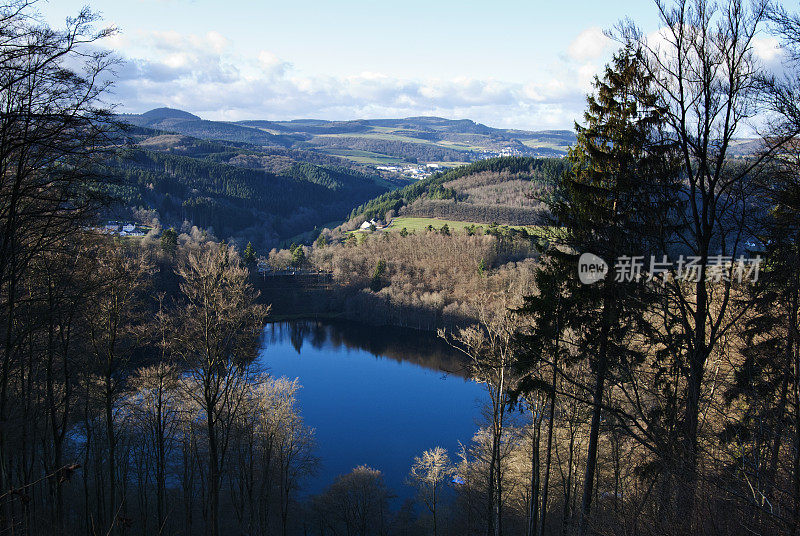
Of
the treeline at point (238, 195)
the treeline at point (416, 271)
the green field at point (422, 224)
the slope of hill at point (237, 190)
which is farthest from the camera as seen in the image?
the slope of hill at point (237, 190)

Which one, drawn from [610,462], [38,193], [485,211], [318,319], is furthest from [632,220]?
[485,211]

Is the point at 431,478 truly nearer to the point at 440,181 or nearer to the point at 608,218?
the point at 608,218

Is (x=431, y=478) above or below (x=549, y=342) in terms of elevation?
below

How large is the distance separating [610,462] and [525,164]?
3523 inches

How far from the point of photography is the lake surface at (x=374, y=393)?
24.3 meters

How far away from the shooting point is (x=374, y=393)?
32.6m

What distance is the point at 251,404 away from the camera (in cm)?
1681

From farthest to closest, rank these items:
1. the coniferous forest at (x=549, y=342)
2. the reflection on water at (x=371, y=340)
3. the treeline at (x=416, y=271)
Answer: the treeline at (x=416, y=271)
the reflection on water at (x=371, y=340)
the coniferous forest at (x=549, y=342)

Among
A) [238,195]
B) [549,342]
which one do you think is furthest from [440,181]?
[549,342]

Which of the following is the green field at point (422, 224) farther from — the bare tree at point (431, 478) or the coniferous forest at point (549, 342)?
the bare tree at point (431, 478)

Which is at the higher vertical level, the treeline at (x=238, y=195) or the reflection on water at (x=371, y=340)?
the treeline at (x=238, y=195)

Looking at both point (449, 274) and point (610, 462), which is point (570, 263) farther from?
point (449, 274)

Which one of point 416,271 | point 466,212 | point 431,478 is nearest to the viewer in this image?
point 431,478

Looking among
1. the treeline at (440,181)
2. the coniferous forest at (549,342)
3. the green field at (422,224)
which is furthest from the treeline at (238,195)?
the coniferous forest at (549,342)
